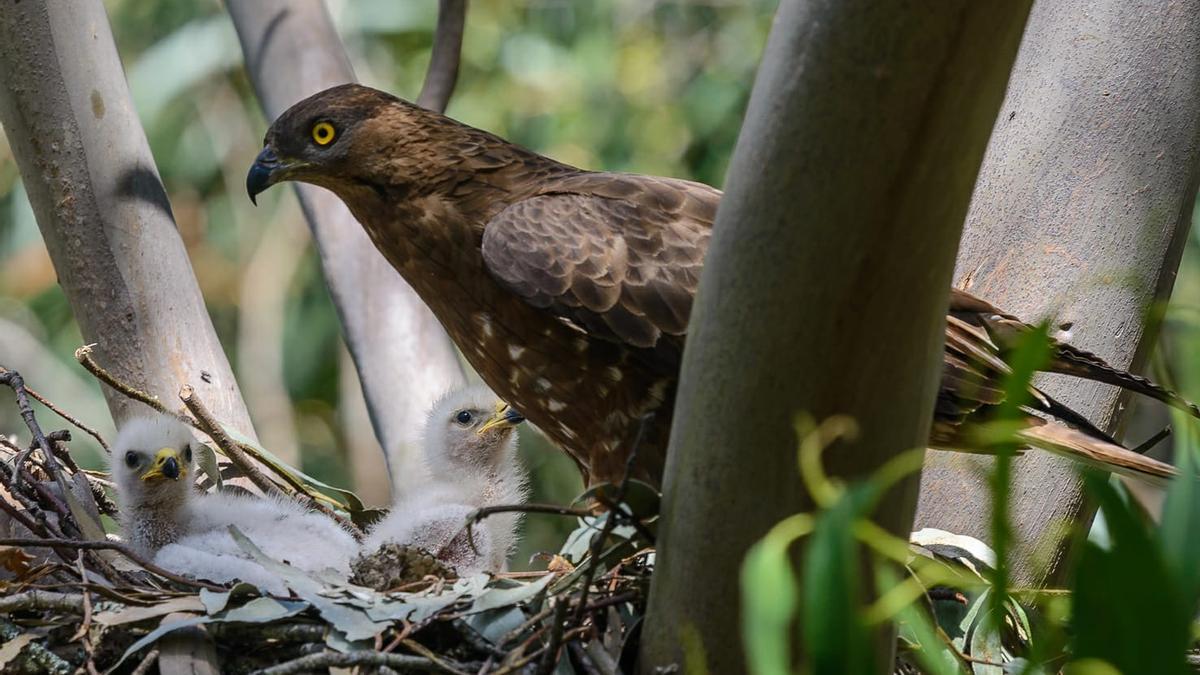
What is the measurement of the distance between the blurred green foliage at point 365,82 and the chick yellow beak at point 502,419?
241 inches

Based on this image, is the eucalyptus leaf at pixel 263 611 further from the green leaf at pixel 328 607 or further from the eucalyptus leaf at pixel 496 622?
the eucalyptus leaf at pixel 496 622

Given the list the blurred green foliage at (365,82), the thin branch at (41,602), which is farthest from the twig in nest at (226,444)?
the blurred green foliage at (365,82)

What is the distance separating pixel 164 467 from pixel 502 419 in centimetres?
118

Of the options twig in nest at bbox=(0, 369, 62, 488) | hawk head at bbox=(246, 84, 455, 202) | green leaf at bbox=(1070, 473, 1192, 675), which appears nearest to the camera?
green leaf at bbox=(1070, 473, 1192, 675)

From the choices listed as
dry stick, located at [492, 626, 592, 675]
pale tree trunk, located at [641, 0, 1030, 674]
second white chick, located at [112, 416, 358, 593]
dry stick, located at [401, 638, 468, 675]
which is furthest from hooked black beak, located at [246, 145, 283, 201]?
pale tree trunk, located at [641, 0, 1030, 674]

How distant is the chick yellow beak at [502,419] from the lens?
4719 mm

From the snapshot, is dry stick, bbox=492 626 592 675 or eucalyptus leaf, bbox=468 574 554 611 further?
eucalyptus leaf, bbox=468 574 554 611

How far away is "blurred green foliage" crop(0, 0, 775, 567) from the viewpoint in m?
11.3

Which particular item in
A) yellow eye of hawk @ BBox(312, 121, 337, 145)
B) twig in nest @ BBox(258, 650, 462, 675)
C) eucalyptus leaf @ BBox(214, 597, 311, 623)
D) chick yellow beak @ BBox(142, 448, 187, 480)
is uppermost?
yellow eye of hawk @ BBox(312, 121, 337, 145)

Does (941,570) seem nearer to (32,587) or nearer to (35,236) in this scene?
(32,587)

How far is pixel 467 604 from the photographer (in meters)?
2.90

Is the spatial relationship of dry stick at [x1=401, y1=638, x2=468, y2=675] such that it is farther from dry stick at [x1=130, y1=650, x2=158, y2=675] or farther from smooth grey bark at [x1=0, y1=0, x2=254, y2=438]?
smooth grey bark at [x1=0, y1=0, x2=254, y2=438]

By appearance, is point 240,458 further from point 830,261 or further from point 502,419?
point 830,261

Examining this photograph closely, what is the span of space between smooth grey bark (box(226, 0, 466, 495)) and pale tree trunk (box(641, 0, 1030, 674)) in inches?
114
